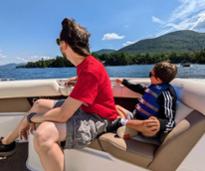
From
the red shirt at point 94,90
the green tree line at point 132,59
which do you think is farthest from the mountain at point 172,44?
the red shirt at point 94,90

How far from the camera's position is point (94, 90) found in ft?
5.25

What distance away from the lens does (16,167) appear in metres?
2.24

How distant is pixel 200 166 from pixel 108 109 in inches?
22.6

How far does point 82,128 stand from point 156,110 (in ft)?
1.45

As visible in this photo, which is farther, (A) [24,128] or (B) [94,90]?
(A) [24,128]

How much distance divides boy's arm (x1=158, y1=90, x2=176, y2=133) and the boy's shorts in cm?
33

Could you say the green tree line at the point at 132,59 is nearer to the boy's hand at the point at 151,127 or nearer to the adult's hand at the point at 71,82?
the adult's hand at the point at 71,82

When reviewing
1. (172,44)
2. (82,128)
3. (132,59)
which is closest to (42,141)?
(82,128)

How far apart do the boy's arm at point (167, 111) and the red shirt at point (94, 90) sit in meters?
0.27

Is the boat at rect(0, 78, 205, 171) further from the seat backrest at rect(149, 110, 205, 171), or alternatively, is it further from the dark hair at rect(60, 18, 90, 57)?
the dark hair at rect(60, 18, 90, 57)

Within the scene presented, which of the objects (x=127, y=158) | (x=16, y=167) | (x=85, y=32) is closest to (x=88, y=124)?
(x=127, y=158)

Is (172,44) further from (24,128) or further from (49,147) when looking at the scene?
(49,147)

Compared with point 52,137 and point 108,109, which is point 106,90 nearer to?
point 108,109

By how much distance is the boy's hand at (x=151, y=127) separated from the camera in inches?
67.1
